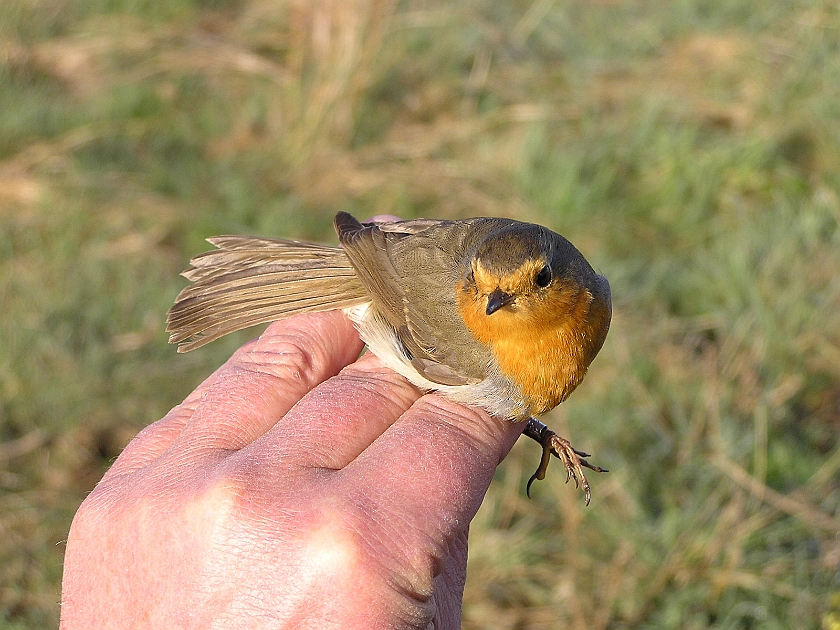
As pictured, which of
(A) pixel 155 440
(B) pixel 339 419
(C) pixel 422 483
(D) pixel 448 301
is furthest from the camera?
(D) pixel 448 301

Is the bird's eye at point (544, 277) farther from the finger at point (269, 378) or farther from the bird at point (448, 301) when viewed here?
the finger at point (269, 378)

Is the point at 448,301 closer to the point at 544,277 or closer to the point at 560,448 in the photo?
the point at 544,277

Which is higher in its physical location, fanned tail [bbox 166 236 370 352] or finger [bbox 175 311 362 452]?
finger [bbox 175 311 362 452]

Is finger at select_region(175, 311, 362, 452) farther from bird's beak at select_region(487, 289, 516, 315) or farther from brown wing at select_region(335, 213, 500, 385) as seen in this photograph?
bird's beak at select_region(487, 289, 516, 315)

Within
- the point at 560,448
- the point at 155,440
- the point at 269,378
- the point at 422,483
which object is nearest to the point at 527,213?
the point at 560,448

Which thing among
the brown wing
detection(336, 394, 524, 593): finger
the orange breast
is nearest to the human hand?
detection(336, 394, 524, 593): finger
